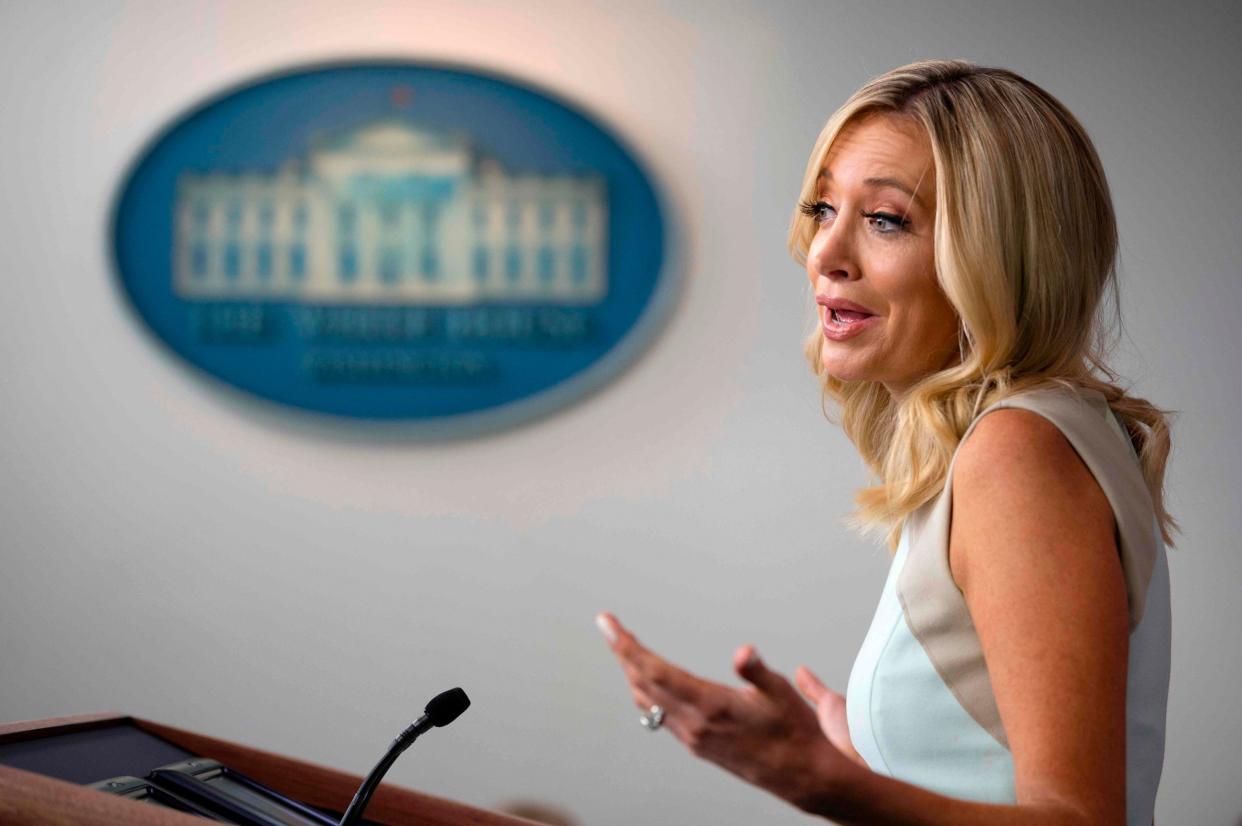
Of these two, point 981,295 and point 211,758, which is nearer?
point 981,295

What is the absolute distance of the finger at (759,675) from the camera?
767 mm

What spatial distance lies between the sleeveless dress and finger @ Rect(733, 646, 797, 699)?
31 cm

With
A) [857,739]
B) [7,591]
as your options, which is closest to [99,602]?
[7,591]

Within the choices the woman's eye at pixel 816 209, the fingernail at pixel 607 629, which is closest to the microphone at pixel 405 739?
the fingernail at pixel 607 629

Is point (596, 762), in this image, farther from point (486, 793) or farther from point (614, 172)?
point (614, 172)

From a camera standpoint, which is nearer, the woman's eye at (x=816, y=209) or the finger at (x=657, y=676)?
the finger at (x=657, y=676)

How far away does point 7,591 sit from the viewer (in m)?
2.75

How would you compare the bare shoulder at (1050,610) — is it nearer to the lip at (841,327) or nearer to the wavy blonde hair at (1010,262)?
the wavy blonde hair at (1010,262)

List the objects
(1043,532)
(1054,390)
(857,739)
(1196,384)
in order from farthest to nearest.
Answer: (1196,384) → (857,739) → (1054,390) → (1043,532)

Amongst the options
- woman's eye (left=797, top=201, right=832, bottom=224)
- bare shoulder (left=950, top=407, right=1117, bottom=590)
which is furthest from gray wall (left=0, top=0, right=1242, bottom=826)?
bare shoulder (left=950, top=407, right=1117, bottom=590)

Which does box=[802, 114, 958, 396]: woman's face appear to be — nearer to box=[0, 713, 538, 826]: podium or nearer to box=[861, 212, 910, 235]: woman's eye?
box=[861, 212, 910, 235]: woman's eye

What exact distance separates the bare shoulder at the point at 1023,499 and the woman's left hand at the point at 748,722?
0.80 feet

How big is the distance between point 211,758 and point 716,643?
4.90 ft

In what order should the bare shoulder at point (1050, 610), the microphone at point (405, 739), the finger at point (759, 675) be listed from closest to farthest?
the finger at point (759, 675), the bare shoulder at point (1050, 610), the microphone at point (405, 739)
